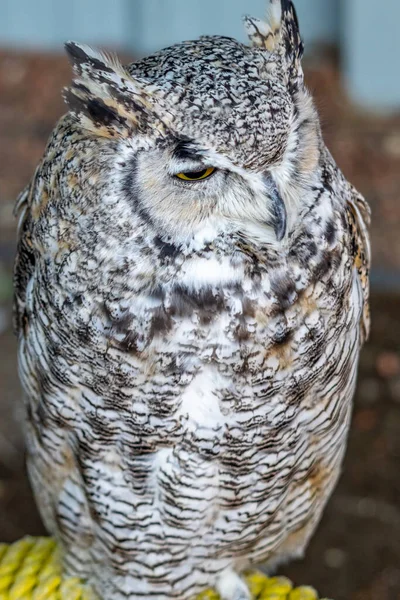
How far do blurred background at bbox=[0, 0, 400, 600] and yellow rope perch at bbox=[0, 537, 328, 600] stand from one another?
881mm

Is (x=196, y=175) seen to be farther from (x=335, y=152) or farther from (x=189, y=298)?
(x=335, y=152)

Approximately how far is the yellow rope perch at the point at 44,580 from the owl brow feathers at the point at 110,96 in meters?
1.07

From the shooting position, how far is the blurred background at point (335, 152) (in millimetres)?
2955

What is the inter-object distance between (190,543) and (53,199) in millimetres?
760

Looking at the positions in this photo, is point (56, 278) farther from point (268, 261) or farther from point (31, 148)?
point (31, 148)

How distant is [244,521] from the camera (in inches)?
71.5

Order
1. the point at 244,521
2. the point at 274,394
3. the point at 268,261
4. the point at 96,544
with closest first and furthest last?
the point at 268,261, the point at 274,394, the point at 244,521, the point at 96,544

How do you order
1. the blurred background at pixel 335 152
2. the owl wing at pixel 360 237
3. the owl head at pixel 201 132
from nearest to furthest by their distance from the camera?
the owl head at pixel 201 132, the owl wing at pixel 360 237, the blurred background at pixel 335 152

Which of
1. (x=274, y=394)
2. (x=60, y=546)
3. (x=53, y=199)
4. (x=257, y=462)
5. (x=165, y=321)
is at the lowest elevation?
(x=60, y=546)

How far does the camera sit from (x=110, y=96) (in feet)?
4.35

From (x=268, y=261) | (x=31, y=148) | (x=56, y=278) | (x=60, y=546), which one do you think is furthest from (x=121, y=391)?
(x=31, y=148)

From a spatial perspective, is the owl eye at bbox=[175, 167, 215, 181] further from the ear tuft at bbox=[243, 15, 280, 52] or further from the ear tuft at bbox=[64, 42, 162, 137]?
the ear tuft at bbox=[243, 15, 280, 52]

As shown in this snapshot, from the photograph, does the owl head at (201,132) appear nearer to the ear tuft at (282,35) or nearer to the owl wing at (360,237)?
the ear tuft at (282,35)

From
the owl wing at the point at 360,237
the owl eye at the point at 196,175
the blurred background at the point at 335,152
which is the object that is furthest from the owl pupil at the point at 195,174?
the blurred background at the point at 335,152
